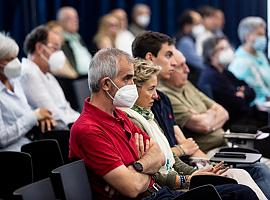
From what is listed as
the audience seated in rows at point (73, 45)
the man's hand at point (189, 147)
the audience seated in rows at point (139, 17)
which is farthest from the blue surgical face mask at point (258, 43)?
the man's hand at point (189, 147)

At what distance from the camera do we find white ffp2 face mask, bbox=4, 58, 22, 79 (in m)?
3.85

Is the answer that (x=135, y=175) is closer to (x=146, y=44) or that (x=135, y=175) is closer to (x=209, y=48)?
(x=146, y=44)

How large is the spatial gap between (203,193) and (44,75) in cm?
234

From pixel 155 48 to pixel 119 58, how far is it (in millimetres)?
913

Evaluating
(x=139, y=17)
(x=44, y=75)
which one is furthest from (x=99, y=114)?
(x=139, y=17)

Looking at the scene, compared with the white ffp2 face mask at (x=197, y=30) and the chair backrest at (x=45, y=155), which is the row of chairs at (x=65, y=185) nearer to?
the chair backrest at (x=45, y=155)

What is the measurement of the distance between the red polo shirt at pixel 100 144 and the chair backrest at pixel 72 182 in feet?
0.20

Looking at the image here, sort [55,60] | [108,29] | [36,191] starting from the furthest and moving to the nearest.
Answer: [108,29]
[55,60]
[36,191]

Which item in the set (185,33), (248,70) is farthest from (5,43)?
(185,33)

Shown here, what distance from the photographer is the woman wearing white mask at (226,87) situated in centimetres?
532

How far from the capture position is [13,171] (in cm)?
301

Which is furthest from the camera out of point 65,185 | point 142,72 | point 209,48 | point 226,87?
point 209,48

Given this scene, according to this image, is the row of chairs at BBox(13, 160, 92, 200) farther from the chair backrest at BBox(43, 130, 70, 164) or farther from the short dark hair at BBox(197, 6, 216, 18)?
the short dark hair at BBox(197, 6, 216, 18)

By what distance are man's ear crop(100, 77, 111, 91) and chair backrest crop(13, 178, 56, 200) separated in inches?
20.9
